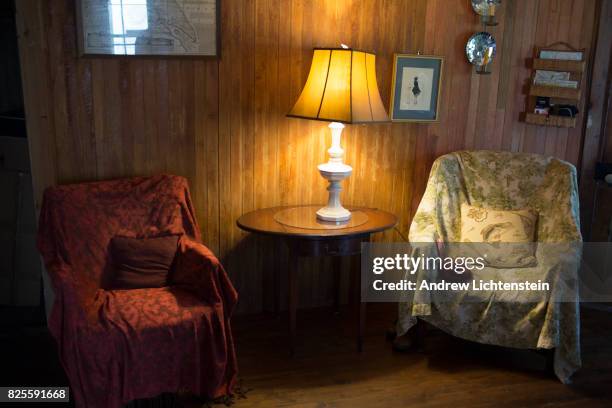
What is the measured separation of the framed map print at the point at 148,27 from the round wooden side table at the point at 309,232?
86cm

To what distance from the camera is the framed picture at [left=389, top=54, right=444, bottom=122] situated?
3.15 meters

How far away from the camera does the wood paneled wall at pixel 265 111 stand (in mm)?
2645

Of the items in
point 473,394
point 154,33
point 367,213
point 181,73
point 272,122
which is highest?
point 154,33

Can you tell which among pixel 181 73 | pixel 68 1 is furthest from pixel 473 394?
pixel 68 1

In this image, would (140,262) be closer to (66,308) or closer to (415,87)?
(66,308)

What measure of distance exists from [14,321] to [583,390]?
2.81 meters

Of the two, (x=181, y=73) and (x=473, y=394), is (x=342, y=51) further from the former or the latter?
(x=473, y=394)

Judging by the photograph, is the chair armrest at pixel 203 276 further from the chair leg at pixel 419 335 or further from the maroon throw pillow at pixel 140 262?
the chair leg at pixel 419 335

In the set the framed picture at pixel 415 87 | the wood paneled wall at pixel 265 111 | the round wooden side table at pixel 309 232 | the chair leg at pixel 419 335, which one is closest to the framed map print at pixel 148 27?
the wood paneled wall at pixel 265 111

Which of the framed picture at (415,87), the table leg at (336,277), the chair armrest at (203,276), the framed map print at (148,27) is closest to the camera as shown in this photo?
the chair armrest at (203,276)

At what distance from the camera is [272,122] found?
3002mm

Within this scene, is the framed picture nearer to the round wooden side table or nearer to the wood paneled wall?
the wood paneled wall

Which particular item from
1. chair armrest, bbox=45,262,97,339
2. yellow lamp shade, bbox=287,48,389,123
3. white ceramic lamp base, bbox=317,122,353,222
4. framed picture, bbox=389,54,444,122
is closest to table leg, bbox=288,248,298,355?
white ceramic lamp base, bbox=317,122,353,222

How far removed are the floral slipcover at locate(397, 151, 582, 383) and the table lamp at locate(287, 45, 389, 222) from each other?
60 cm
